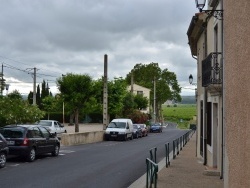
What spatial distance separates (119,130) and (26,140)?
21.0m

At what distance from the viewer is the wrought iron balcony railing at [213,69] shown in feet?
43.5

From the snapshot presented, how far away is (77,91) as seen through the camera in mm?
43594

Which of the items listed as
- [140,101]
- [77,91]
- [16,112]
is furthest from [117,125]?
[140,101]

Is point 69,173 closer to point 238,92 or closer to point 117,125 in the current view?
point 238,92

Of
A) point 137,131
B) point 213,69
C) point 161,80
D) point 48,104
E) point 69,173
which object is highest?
point 161,80

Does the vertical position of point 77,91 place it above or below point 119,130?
above

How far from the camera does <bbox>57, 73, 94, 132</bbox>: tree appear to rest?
4322 centimetres

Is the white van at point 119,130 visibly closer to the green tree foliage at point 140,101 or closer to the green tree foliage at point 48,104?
the green tree foliage at point 48,104

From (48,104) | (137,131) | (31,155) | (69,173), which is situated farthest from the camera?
(48,104)

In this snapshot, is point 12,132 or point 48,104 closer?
point 12,132

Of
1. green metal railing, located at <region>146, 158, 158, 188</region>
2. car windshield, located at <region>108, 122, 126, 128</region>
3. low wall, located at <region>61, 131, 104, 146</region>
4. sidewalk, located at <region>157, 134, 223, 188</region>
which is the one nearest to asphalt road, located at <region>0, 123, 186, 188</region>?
sidewalk, located at <region>157, 134, 223, 188</region>

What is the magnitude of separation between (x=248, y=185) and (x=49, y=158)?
15306 millimetres

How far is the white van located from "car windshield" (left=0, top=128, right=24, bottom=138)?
20.3 meters

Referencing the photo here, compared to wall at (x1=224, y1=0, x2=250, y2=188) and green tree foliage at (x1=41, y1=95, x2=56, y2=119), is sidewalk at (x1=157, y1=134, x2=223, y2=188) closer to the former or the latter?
wall at (x1=224, y1=0, x2=250, y2=188)
